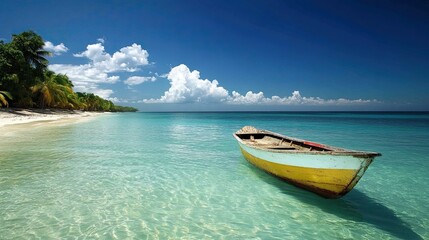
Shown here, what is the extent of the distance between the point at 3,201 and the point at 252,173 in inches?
286

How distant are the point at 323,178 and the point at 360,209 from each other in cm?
124

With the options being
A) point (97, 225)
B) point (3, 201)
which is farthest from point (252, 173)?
point (3, 201)

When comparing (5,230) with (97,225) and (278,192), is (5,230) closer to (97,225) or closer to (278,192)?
(97,225)

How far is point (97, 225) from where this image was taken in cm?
507

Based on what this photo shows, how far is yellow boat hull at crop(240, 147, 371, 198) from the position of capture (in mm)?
5537

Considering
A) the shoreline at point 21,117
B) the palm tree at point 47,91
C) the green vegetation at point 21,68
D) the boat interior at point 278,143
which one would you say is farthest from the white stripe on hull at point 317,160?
the palm tree at point 47,91

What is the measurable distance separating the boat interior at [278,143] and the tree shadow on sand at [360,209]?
159 cm

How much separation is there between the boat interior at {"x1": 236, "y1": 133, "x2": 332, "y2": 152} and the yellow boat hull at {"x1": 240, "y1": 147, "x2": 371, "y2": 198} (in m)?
1.50

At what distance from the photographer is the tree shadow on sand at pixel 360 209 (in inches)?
205

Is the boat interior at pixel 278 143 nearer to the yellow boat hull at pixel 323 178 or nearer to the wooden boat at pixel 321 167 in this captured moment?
the wooden boat at pixel 321 167

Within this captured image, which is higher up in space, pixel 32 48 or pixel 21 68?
pixel 32 48

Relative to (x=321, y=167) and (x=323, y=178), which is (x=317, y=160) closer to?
(x=321, y=167)

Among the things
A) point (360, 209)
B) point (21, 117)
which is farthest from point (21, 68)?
point (360, 209)

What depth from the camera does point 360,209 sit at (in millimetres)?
6109
